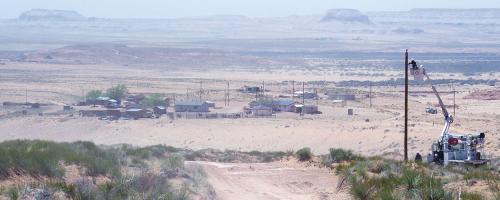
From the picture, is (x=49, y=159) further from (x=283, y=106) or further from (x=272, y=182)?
(x=283, y=106)

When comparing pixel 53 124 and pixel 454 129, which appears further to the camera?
pixel 53 124

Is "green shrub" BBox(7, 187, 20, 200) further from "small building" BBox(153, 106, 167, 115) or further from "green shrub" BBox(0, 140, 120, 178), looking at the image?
"small building" BBox(153, 106, 167, 115)

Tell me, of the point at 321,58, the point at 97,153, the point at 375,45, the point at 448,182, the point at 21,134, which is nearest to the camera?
the point at 448,182

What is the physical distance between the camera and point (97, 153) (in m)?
22.5

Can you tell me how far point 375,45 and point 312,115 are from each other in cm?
12872

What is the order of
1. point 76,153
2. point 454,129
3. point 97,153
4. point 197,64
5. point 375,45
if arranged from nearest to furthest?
point 76,153
point 97,153
point 454,129
point 197,64
point 375,45

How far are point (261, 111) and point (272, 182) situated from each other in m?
34.7

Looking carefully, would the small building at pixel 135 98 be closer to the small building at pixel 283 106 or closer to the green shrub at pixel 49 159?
the small building at pixel 283 106

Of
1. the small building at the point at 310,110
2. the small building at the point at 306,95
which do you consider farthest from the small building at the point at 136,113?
the small building at the point at 306,95

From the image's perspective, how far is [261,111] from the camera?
56.9 metres

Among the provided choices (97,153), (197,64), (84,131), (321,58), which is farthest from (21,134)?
(321,58)

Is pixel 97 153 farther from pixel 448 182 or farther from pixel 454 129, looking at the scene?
pixel 454 129

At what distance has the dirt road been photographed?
66.0 feet

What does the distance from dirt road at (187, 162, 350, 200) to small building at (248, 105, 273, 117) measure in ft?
102
